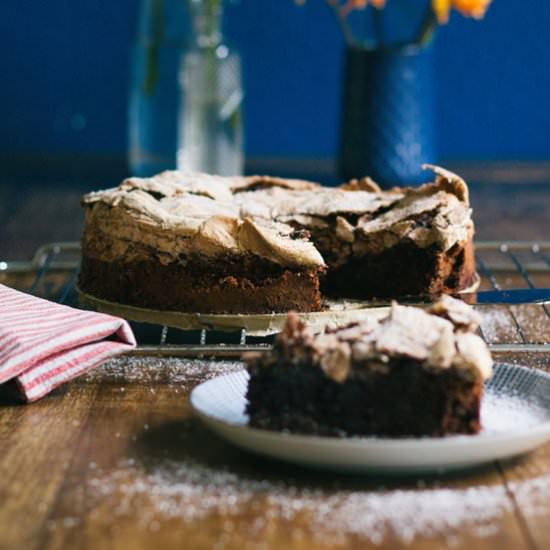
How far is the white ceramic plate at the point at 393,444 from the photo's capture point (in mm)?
1032

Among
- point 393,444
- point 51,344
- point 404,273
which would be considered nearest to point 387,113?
point 404,273

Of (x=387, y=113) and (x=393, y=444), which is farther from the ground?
(x=393, y=444)

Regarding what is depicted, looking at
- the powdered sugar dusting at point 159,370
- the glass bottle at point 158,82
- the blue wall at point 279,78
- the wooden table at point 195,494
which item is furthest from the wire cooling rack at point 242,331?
the blue wall at point 279,78

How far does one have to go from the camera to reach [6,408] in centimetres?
133

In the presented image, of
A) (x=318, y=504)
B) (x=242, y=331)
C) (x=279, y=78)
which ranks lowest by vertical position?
(x=279, y=78)

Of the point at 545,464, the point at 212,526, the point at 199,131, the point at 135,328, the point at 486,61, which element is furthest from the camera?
the point at 486,61

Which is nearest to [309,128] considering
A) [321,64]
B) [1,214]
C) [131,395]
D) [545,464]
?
[321,64]

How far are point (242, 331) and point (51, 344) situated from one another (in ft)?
1.07

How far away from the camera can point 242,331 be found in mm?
1615

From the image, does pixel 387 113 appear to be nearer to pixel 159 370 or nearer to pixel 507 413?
pixel 159 370

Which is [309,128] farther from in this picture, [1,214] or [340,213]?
[340,213]

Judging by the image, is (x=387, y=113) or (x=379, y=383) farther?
(x=387, y=113)

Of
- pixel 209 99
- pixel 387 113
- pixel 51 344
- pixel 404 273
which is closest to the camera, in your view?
pixel 51 344

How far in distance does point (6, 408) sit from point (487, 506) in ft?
1.89
